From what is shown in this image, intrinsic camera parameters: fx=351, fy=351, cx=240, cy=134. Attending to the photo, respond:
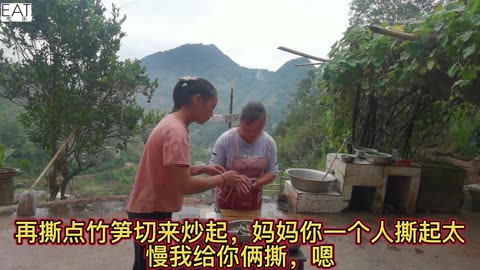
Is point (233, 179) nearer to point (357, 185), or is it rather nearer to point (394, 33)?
point (394, 33)

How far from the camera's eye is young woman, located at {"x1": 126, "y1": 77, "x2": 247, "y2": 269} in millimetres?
1599

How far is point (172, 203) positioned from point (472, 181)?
7.74 meters

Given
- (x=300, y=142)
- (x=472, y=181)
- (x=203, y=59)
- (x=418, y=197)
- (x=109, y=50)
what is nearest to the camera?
(x=418, y=197)

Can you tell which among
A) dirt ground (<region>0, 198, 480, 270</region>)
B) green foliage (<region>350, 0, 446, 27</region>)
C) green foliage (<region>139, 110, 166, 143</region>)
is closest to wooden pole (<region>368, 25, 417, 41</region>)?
dirt ground (<region>0, 198, 480, 270</region>)

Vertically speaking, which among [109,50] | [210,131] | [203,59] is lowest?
[210,131]

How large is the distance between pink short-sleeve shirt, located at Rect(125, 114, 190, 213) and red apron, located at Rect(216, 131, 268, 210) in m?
0.85

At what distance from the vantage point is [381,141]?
6082mm

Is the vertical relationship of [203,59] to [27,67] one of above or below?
above

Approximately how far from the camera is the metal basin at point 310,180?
508cm

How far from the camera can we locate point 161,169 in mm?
1675

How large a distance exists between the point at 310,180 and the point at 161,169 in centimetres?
369

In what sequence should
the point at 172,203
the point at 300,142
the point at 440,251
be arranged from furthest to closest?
1. the point at 300,142
2. the point at 440,251
3. the point at 172,203

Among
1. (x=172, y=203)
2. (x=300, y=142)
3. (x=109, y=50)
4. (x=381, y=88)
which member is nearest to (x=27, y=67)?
(x=109, y=50)

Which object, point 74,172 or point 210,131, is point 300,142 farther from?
point 74,172
